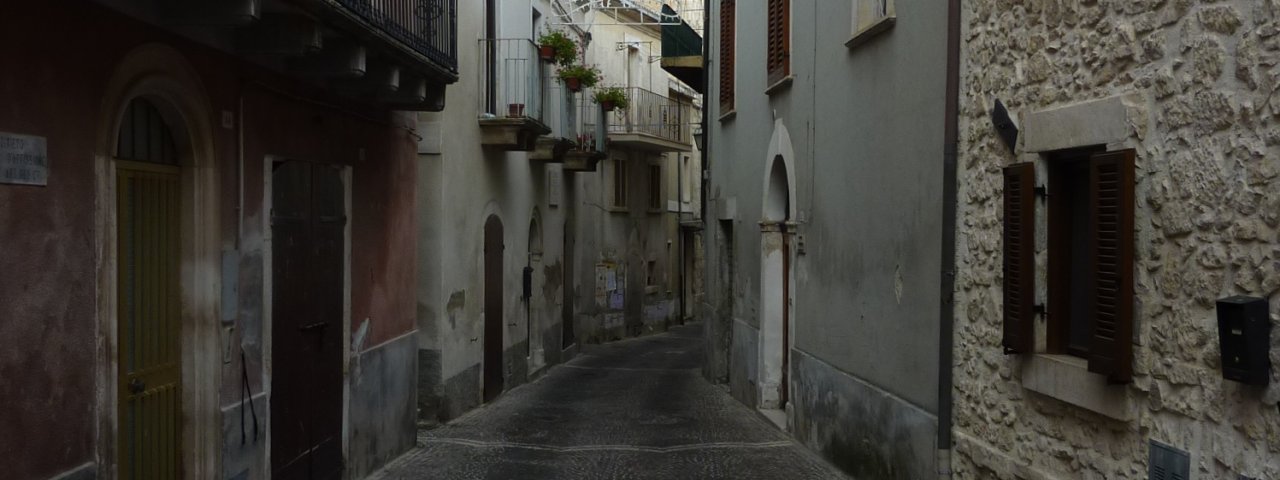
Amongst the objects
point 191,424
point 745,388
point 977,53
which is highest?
point 977,53

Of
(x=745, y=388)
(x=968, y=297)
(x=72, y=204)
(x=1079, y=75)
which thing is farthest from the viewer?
(x=745, y=388)

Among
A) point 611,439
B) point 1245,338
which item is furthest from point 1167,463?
point 611,439

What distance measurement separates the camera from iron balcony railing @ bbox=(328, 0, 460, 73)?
25.7 feet

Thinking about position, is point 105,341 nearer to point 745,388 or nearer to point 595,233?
point 745,388

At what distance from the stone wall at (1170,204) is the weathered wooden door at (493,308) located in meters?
9.44

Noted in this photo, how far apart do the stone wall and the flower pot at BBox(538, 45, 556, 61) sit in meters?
9.50

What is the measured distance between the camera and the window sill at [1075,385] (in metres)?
5.48

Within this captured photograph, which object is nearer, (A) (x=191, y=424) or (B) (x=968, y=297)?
(A) (x=191, y=424)

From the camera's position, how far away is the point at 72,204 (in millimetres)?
5246

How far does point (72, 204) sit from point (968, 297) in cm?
494

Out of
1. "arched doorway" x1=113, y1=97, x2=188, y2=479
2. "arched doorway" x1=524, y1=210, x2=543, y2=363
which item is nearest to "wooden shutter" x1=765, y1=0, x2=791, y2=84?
"arched doorway" x1=524, y1=210, x2=543, y2=363

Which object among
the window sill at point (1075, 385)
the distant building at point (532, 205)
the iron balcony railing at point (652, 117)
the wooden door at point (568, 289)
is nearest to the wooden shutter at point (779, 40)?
the distant building at point (532, 205)

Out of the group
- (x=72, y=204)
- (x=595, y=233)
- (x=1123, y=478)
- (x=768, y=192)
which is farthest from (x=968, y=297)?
(x=595, y=233)

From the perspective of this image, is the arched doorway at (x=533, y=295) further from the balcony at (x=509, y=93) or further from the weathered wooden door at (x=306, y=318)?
the weathered wooden door at (x=306, y=318)
